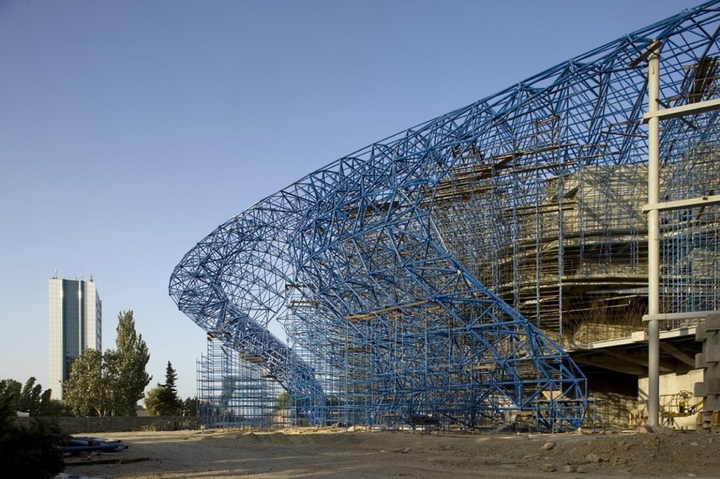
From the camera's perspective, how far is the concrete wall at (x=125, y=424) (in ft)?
150

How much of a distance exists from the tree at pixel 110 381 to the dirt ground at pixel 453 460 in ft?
107

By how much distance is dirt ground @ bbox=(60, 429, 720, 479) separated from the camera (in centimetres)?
1777

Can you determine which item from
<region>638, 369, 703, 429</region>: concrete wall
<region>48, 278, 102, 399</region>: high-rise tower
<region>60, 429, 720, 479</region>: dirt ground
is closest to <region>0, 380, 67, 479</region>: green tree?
<region>60, 429, 720, 479</region>: dirt ground

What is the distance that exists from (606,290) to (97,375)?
37.6 meters

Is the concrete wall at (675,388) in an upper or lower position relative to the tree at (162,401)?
upper

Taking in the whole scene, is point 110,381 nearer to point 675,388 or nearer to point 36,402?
point 36,402

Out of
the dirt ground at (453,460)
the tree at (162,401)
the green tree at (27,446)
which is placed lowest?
the tree at (162,401)

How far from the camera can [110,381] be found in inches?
2259

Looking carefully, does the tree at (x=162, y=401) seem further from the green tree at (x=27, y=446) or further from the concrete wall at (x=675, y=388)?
the green tree at (x=27, y=446)

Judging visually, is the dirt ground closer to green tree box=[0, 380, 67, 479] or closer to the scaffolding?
green tree box=[0, 380, 67, 479]

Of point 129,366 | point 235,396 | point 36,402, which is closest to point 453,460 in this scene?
point 235,396

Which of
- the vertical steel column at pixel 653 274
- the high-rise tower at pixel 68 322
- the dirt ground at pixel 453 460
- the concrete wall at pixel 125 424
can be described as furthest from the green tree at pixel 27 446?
the high-rise tower at pixel 68 322

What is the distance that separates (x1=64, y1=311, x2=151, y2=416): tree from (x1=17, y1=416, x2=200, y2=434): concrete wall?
7.24 m

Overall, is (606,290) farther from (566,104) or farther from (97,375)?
(97,375)
